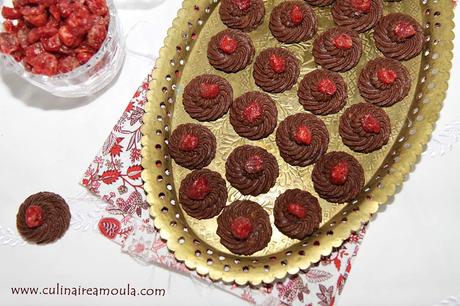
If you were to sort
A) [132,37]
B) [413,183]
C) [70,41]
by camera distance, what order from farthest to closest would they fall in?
1. [132,37]
2. [413,183]
3. [70,41]

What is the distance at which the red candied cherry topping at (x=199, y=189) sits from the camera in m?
2.79

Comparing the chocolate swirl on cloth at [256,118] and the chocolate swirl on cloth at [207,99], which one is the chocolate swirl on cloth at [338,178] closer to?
the chocolate swirl on cloth at [256,118]

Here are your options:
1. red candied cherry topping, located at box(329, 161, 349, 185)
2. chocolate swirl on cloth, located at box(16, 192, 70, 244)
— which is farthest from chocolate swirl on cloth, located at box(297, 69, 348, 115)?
chocolate swirl on cloth, located at box(16, 192, 70, 244)

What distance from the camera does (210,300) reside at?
2932mm

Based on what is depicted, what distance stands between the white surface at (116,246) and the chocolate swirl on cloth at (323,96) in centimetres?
61

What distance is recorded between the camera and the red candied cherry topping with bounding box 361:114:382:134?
282cm

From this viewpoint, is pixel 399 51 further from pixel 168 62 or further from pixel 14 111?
pixel 14 111

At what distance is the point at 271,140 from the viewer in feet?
9.84

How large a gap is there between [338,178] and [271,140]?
0.46 meters

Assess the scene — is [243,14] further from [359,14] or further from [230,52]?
[359,14]

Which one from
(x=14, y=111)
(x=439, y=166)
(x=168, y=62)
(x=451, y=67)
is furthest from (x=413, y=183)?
(x=14, y=111)

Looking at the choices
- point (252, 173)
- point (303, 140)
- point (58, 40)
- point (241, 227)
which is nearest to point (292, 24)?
point (303, 140)

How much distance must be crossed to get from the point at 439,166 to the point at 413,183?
7.2 inches

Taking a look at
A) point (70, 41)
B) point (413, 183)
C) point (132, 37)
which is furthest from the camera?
point (132, 37)
